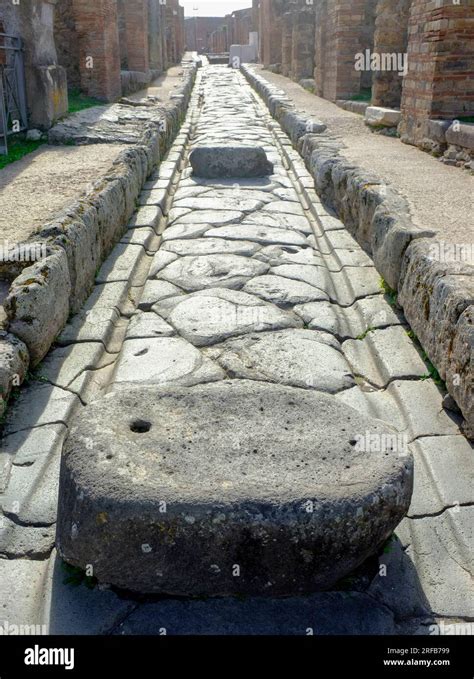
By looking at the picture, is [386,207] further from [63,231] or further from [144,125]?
[144,125]

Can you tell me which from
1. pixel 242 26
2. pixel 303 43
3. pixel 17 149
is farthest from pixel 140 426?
pixel 242 26

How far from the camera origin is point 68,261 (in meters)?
3.83

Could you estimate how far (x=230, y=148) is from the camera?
7.68m

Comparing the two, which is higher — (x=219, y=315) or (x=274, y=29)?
(x=274, y=29)

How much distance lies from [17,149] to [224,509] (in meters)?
7.18

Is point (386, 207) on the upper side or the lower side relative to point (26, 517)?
upper

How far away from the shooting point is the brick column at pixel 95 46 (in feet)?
38.5

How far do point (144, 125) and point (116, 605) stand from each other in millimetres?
8476

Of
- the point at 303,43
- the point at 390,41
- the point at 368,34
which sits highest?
the point at 303,43

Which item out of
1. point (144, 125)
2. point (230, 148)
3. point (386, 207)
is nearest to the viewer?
point (386, 207)

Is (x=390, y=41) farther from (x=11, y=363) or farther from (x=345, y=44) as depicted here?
(x=11, y=363)

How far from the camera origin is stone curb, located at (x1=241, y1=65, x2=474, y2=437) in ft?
9.29
